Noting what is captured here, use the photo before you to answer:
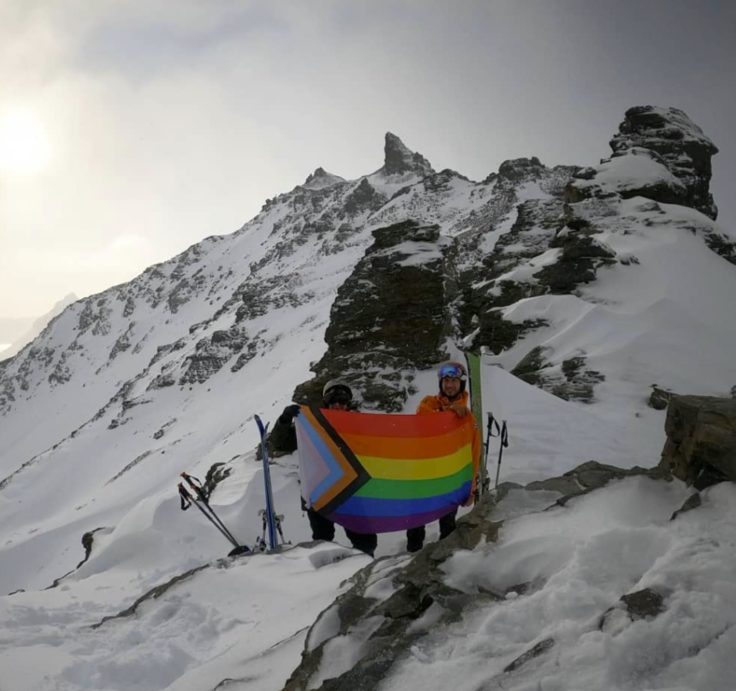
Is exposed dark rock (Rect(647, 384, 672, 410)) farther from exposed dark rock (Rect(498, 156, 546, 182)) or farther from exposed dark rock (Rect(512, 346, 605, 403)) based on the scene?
exposed dark rock (Rect(498, 156, 546, 182))

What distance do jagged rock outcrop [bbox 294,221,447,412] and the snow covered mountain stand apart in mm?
63

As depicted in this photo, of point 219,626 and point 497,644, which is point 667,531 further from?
point 219,626

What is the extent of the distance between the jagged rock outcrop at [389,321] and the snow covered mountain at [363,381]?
0.06 meters

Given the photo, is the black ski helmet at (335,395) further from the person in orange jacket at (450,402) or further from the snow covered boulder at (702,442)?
the snow covered boulder at (702,442)

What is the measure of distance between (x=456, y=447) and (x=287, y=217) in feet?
390

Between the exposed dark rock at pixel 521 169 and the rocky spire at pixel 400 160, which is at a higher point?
the rocky spire at pixel 400 160

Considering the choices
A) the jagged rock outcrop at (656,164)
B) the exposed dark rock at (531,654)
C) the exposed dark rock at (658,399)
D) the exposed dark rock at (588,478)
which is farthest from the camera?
the jagged rock outcrop at (656,164)

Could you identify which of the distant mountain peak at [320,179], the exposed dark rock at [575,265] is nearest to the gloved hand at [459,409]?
the exposed dark rock at [575,265]

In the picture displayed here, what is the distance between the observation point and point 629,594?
2.46 meters

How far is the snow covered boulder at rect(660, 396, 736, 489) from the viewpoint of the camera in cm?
315

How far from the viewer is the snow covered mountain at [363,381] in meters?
5.04

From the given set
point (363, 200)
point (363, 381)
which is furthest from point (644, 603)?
point (363, 200)

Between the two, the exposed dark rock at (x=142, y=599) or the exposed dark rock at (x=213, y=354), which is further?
the exposed dark rock at (x=213, y=354)

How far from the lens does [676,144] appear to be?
131ft
